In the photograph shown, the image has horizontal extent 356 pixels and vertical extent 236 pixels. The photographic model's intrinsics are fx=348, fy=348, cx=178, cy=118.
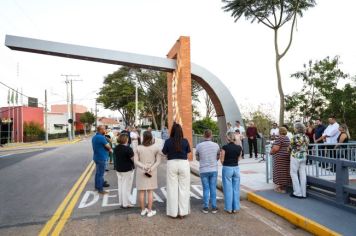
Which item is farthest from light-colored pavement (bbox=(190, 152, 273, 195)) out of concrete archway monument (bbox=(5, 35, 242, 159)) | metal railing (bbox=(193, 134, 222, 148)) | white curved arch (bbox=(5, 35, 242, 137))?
metal railing (bbox=(193, 134, 222, 148))

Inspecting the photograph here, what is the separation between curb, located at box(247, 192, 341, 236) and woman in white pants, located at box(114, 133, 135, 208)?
299cm

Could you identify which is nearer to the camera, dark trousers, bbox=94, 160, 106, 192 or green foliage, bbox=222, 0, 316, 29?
dark trousers, bbox=94, 160, 106, 192

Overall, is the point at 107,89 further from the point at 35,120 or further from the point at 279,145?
the point at 279,145

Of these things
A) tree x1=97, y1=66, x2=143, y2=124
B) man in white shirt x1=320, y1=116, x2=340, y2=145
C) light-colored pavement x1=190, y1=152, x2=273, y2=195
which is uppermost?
tree x1=97, y1=66, x2=143, y2=124

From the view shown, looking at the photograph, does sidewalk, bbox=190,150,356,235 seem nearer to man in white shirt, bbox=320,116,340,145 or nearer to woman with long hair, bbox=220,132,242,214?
woman with long hair, bbox=220,132,242,214

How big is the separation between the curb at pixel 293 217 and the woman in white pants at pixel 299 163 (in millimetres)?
865

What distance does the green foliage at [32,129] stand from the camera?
54.4 metres

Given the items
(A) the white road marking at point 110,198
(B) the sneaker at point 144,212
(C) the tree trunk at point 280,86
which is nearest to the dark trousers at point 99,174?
(A) the white road marking at point 110,198

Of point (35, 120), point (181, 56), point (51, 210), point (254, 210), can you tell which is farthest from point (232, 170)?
point (35, 120)

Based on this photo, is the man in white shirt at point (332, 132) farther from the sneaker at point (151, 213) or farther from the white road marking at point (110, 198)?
the sneaker at point (151, 213)

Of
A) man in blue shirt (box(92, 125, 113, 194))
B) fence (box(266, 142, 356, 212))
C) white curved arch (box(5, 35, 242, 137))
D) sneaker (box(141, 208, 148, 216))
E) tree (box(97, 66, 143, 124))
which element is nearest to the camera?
fence (box(266, 142, 356, 212))

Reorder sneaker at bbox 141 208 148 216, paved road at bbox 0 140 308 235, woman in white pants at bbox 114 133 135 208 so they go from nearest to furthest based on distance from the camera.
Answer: paved road at bbox 0 140 308 235 < sneaker at bbox 141 208 148 216 < woman in white pants at bbox 114 133 135 208

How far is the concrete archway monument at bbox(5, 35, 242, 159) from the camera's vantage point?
56.2ft

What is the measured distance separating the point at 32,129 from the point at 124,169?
52444 millimetres
